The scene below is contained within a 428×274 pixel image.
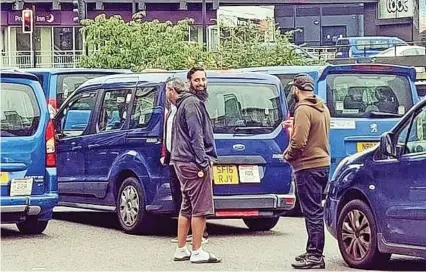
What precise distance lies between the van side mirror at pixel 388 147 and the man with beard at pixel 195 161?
4.89 feet

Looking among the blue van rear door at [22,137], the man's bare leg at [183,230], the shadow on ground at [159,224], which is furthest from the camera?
the shadow on ground at [159,224]

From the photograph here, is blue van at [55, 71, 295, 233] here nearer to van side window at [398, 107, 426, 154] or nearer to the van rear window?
the van rear window

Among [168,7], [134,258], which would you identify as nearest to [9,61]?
[168,7]

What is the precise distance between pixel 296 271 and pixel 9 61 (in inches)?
1459

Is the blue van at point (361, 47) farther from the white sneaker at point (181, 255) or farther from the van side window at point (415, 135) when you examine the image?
the van side window at point (415, 135)

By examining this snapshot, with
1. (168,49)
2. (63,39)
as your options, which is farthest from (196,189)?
(63,39)

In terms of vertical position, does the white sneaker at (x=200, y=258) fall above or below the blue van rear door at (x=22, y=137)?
below

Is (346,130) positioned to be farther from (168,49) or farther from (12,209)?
(168,49)

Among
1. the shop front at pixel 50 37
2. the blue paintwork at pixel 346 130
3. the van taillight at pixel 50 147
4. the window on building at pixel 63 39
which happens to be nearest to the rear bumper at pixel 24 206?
the van taillight at pixel 50 147

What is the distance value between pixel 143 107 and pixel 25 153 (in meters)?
1.41

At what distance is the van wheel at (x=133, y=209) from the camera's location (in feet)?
37.6

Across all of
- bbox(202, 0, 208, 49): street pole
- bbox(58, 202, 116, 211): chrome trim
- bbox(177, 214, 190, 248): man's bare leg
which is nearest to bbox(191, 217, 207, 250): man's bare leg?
bbox(177, 214, 190, 248): man's bare leg

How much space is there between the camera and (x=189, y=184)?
9492mm

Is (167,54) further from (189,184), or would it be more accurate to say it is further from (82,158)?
(189,184)
